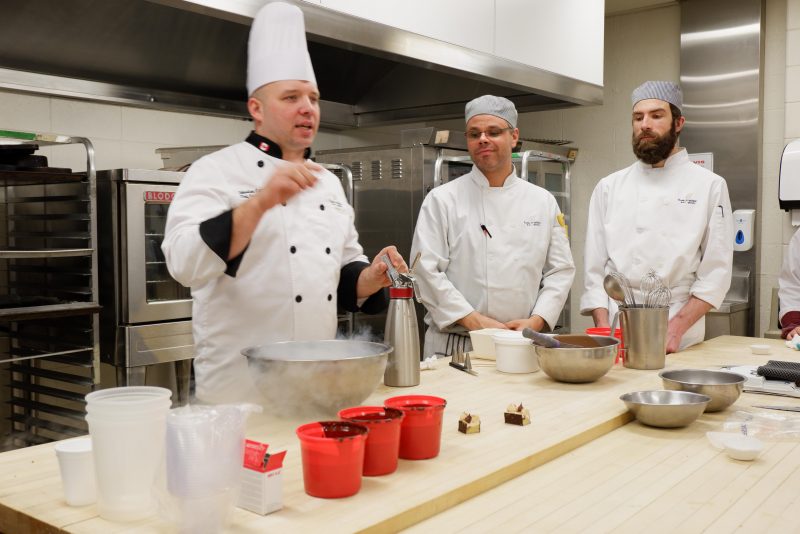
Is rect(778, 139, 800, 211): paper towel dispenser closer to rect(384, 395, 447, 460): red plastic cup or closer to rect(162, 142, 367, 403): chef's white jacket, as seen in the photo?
rect(162, 142, 367, 403): chef's white jacket

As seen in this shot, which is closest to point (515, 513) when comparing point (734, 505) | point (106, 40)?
point (734, 505)

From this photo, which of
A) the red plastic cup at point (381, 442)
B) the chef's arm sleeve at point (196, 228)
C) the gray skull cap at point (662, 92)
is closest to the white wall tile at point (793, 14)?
the gray skull cap at point (662, 92)

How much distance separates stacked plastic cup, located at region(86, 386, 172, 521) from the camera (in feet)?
3.47

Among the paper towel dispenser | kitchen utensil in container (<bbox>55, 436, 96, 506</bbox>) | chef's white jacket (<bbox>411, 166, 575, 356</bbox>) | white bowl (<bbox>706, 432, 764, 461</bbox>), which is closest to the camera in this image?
kitchen utensil in container (<bbox>55, 436, 96, 506</bbox>)

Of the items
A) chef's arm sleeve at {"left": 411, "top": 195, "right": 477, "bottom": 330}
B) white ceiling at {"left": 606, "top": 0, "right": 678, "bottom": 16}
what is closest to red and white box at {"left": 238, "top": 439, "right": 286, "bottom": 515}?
chef's arm sleeve at {"left": 411, "top": 195, "right": 477, "bottom": 330}

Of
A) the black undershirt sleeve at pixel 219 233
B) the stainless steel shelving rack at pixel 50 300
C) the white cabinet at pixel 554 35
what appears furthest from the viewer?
the white cabinet at pixel 554 35

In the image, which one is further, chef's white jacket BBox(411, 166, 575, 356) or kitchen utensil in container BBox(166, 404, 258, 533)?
chef's white jacket BBox(411, 166, 575, 356)

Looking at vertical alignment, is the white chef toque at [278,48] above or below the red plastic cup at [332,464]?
above

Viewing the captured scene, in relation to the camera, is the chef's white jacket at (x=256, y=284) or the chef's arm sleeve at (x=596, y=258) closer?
the chef's white jacket at (x=256, y=284)

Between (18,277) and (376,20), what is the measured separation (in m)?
1.93

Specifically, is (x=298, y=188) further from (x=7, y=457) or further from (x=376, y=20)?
(x=376, y=20)

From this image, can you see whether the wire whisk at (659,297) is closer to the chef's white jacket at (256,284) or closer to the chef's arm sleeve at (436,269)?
the chef's arm sleeve at (436,269)

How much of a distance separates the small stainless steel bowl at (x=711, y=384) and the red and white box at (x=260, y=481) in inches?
40.9

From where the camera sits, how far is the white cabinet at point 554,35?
128 inches
